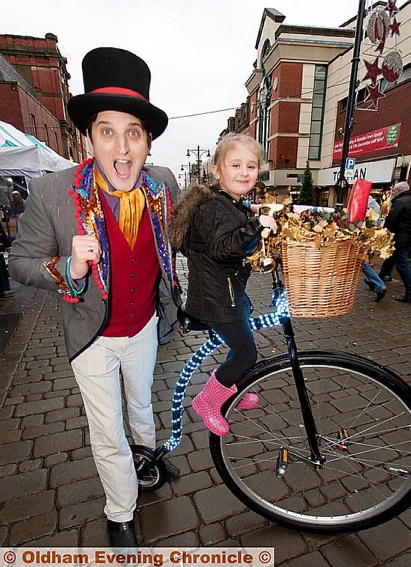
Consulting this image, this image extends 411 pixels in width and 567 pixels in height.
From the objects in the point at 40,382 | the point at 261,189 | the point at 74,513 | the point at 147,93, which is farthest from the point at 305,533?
the point at 40,382

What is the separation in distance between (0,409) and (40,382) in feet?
1.67

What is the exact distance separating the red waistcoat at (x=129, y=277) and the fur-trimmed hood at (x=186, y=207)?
0.13 metres

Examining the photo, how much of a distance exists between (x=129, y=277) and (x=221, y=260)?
511 millimetres

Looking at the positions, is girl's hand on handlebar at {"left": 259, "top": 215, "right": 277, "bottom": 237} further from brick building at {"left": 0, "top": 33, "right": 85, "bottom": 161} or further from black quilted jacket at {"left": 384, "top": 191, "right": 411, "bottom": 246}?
brick building at {"left": 0, "top": 33, "right": 85, "bottom": 161}

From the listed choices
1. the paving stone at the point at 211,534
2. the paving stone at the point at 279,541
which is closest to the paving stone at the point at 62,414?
the paving stone at the point at 211,534

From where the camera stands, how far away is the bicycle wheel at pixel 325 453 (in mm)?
1831

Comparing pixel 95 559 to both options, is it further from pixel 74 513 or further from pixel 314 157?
pixel 314 157

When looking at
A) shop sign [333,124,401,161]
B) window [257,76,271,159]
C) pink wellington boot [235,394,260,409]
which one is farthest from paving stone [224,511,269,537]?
window [257,76,271,159]

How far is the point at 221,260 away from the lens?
1585mm

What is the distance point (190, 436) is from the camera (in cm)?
279

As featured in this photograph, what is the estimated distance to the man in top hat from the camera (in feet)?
5.02

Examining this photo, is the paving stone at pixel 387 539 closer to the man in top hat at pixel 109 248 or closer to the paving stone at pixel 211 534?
the paving stone at pixel 211 534

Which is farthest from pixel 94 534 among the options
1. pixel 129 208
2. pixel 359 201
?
pixel 359 201

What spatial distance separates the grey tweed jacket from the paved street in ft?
3.89
